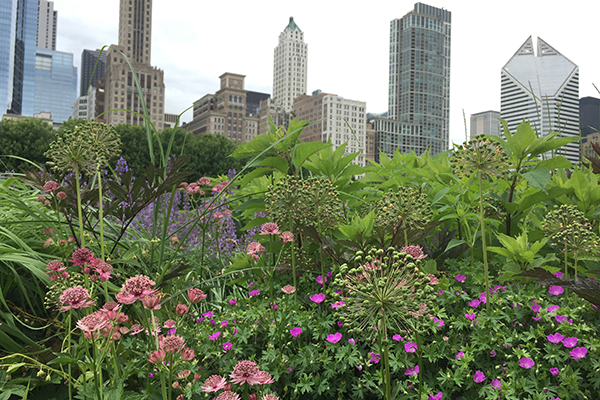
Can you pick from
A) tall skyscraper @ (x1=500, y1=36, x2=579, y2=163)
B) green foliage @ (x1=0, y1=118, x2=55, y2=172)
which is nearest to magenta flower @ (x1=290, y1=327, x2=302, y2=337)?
tall skyscraper @ (x1=500, y1=36, x2=579, y2=163)

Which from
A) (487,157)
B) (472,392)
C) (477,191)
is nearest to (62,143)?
(487,157)

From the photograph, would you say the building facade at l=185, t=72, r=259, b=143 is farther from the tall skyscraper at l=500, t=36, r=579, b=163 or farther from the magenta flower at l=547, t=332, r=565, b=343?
the magenta flower at l=547, t=332, r=565, b=343

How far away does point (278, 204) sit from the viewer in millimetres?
1861

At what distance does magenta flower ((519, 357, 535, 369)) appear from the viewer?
1.39 meters

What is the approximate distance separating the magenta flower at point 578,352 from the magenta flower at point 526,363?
14 centimetres

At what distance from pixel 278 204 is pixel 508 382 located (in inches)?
45.1

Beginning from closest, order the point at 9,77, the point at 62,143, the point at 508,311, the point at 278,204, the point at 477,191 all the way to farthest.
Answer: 1. the point at 508,311
2. the point at 62,143
3. the point at 278,204
4. the point at 477,191
5. the point at 9,77

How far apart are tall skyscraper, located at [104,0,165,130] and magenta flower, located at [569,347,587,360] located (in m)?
124

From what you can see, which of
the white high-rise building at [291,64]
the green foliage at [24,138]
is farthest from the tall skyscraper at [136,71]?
the green foliage at [24,138]

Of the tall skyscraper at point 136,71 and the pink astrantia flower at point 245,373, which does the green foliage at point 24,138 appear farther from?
the tall skyscraper at point 136,71

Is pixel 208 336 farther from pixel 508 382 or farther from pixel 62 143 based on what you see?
pixel 508 382

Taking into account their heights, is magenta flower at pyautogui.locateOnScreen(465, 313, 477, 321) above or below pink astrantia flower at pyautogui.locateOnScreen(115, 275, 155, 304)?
below

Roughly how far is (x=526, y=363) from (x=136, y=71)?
142 metres

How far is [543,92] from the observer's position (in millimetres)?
10242
